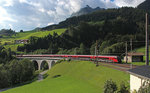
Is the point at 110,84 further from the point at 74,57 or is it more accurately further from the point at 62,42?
the point at 62,42

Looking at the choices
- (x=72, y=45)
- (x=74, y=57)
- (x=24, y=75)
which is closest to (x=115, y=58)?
(x=74, y=57)

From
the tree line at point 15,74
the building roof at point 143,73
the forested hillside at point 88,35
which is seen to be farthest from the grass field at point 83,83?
the forested hillside at point 88,35

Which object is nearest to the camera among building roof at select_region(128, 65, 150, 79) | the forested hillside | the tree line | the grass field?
building roof at select_region(128, 65, 150, 79)

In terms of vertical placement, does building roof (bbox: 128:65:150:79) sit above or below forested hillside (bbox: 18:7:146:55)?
below

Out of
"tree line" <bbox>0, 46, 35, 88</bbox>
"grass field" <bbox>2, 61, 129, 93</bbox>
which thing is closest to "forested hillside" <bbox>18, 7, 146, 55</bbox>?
"tree line" <bbox>0, 46, 35, 88</bbox>

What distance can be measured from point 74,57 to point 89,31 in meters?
89.5

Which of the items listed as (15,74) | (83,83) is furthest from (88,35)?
(83,83)

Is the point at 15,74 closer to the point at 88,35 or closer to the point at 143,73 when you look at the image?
the point at 143,73

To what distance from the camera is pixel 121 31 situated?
128 m

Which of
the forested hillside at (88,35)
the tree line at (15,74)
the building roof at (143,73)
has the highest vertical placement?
the forested hillside at (88,35)

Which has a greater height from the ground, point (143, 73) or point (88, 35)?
point (88, 35)

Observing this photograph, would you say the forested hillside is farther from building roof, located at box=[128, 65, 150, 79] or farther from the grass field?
building roof, located at box=[128, 65, 150, 79]

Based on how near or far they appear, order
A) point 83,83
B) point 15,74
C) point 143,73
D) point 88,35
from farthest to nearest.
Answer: point 88,35
point 15,74
point 83,83
point 143,73

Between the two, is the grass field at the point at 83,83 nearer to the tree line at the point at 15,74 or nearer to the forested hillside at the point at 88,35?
the tree line at the point at 15,74
